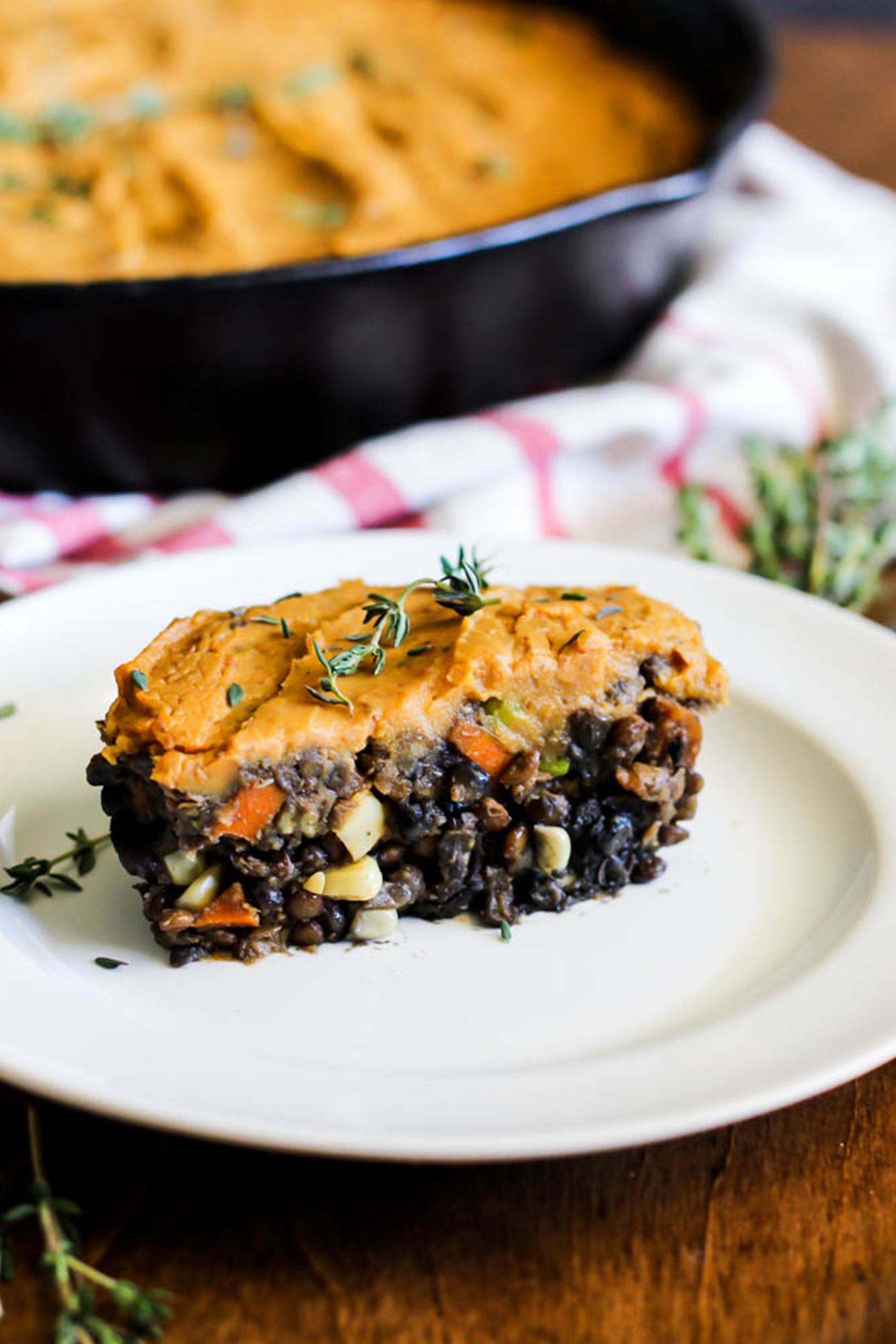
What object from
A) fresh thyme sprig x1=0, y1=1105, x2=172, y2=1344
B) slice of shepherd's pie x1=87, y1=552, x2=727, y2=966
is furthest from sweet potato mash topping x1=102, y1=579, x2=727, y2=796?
fresh thyme sprig x1=0, y1=1105, x2=172, y2=1344

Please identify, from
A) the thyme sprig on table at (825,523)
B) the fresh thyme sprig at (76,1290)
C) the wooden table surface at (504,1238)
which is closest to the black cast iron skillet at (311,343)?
the thyme sprig on table at (825,523)

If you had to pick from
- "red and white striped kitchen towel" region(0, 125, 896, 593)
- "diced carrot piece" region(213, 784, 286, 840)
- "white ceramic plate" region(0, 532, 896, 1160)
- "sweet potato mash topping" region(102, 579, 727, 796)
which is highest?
"sweet potato mash topping" region(102, 579, 727, 796)

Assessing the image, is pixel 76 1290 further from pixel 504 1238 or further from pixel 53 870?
pixel 53 870

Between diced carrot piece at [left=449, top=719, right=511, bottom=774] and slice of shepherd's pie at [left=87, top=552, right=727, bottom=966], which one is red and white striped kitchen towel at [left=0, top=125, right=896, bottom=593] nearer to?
slice of shepherd's pie at [left=87, top=552, right=727, bottom=966]

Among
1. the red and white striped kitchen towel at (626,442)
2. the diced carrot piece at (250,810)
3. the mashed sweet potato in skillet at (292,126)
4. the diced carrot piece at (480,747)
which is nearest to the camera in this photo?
the diced carrot piece at (250,810)

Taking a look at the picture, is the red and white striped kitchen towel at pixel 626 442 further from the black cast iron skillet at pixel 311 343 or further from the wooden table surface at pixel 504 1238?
the wooden table surface at pixel 504 1238

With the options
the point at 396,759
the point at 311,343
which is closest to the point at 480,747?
the point at 396,759

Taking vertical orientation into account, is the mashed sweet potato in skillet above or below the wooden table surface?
above
